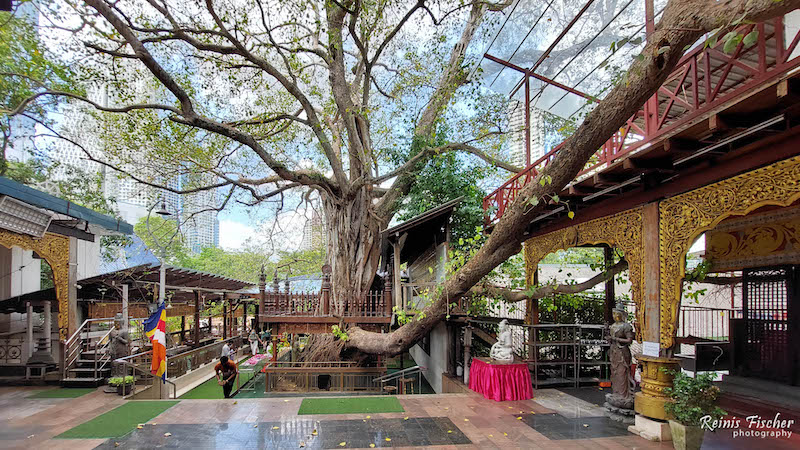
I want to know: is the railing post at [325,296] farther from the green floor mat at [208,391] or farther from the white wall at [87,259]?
the white wall at [87,259]

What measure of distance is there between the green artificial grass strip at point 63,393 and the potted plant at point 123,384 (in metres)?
0.63

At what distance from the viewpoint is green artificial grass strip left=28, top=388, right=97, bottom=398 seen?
8352 millimetres

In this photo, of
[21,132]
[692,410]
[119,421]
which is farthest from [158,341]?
[21,132]

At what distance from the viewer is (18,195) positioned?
802 cm

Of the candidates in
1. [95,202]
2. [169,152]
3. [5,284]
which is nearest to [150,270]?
[169,152]

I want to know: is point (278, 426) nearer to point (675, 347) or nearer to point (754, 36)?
point (675, 347)

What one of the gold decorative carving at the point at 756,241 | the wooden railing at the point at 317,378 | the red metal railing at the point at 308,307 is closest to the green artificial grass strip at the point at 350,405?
the red metal railing at the point at 308,307

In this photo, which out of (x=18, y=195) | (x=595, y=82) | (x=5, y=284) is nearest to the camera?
(x=18, y=195)

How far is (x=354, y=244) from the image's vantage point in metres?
12.0

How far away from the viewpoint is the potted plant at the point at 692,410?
192 inches

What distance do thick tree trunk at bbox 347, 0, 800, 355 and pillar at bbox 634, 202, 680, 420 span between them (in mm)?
1563

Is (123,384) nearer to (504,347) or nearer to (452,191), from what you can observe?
(504,347)

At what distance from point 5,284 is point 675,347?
17.4 meters

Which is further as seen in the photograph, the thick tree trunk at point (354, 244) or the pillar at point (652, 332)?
the thick tree trunk at point (354, 244)
